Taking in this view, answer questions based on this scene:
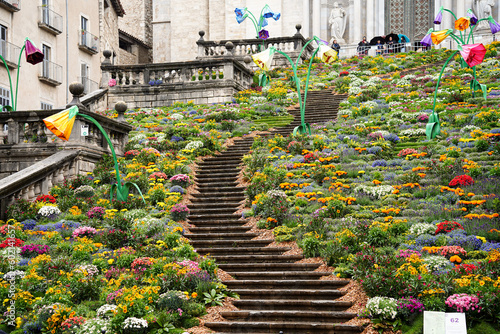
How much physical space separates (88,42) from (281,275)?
29.0 meters

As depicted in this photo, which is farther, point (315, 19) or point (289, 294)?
point (315, 19)

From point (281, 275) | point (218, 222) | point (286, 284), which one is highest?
point (218, 222)

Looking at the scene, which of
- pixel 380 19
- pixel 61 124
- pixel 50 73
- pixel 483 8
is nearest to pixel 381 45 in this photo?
pixel 380 19

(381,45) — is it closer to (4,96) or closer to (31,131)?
(4,96)

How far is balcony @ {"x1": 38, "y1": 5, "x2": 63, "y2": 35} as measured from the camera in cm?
3222

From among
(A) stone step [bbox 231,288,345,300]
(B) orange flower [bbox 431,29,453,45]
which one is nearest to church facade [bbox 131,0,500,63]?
(B) orange flower [bbox 431,29,453,45]

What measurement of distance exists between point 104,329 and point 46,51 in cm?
2618

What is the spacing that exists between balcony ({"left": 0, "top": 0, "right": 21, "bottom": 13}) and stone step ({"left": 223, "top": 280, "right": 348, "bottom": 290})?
21982 mm

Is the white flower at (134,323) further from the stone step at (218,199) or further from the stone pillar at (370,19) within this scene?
the stone pillar at (370,19)

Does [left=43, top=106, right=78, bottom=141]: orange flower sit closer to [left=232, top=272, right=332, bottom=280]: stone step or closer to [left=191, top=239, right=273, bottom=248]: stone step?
[left=191, top=239, right=273, bottom=248]: stone step

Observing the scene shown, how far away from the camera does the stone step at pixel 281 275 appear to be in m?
12.8

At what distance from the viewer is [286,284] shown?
1278 centimetres

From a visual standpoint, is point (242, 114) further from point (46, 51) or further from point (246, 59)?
point (46, 51)

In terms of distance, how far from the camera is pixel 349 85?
3062 centimetres
